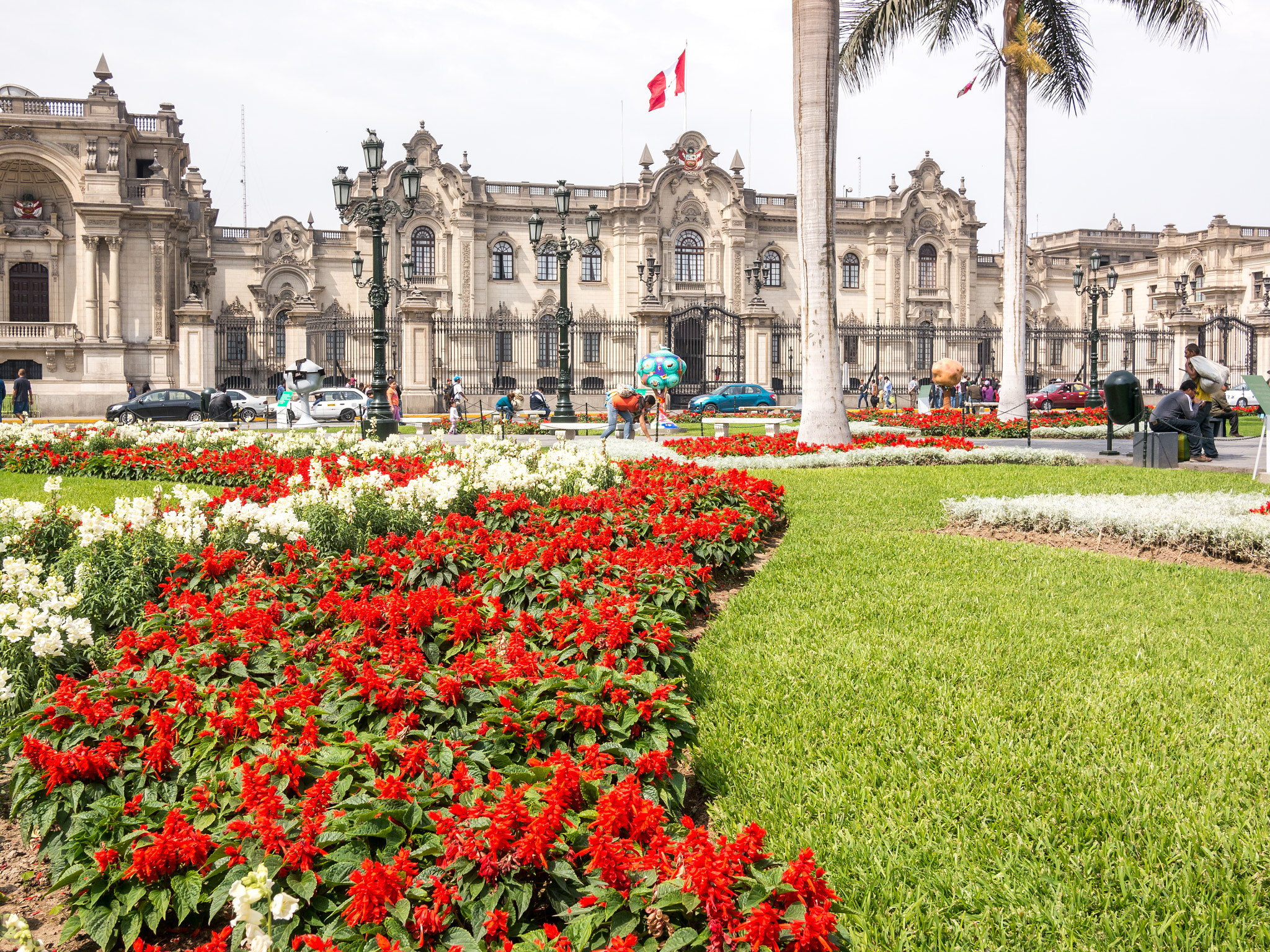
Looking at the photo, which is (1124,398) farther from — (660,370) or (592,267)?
(592,267)

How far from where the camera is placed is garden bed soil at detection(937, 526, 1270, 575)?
22.9 ft

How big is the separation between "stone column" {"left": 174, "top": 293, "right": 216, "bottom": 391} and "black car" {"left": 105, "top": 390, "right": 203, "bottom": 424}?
280 inches

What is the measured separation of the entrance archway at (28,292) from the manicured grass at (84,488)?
32781mm

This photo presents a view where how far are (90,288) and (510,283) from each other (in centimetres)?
1912

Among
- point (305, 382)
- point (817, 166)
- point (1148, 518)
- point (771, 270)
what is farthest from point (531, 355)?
point (1148, 518)

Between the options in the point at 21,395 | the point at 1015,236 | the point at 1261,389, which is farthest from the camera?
the point at 21,395

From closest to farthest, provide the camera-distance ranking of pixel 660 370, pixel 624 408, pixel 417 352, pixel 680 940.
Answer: pixel 680 940
pixel 624 408
pixel 660 370
pixel 417 352

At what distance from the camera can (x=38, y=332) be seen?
3891 centimetres

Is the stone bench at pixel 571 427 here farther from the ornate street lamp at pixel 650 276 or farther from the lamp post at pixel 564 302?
the ornate street lamp at pixel 650 276

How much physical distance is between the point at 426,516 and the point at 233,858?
4.72 metres

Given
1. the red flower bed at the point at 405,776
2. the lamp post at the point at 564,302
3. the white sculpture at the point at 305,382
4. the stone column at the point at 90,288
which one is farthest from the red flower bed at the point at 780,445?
the stone column at the point at 90,288

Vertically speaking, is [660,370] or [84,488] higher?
[660,370]

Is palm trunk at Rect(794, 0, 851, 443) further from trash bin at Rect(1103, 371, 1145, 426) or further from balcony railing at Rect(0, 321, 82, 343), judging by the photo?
balcony railing at Rect(0, 321, 82, 343)

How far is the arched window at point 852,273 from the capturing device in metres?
53.2
